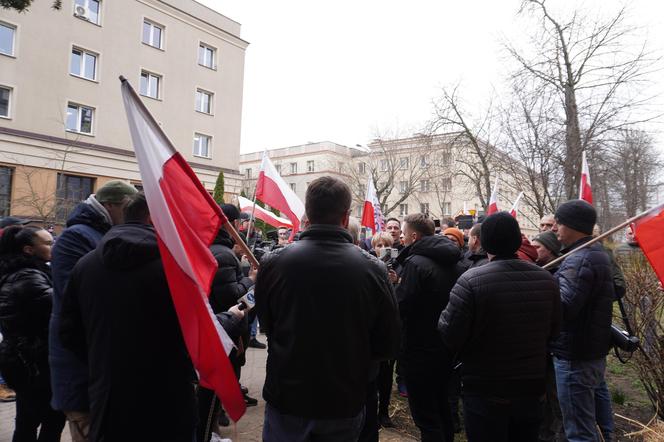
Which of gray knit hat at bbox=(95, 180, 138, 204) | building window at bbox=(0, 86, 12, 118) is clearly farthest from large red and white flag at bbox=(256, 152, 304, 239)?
building window at bbox=(0, 86, 12, 118)

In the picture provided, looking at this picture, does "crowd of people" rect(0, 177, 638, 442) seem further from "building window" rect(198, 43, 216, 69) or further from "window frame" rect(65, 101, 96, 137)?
"building window" rect(198, 43, 216, 69)

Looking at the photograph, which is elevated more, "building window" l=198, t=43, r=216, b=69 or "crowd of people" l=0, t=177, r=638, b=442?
"building window" l=198, t=43, r=216, b=69

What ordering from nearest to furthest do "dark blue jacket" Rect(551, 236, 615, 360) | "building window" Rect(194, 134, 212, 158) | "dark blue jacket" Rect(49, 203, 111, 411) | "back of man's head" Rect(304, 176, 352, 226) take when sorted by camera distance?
"back of man's head" Rect(304, 176, 352, 226), "dark blue jacket" Rect(49, 203, 111, 411), "dark blue jacket" Rect(551, 236, 615, 360), "building window" Rect(194, 134, 212, 158)

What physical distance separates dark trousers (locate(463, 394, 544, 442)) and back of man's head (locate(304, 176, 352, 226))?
1.48 metres

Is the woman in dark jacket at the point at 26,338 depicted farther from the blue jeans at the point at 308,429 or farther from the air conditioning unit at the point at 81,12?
the air conditioning unit at the point at 81,12

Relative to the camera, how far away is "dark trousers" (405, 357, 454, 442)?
3.59 meters

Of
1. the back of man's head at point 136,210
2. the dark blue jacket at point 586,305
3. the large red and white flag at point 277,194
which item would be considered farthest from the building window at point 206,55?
the dark blue jacket at point 586,305

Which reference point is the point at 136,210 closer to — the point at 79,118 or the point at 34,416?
the point at 34,416

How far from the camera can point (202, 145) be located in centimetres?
2836

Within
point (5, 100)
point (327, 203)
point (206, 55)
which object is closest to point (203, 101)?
point (206, 55)

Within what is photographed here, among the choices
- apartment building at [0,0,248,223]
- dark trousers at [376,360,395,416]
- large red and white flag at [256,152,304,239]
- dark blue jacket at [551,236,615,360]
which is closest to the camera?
dark blue jacket at [551,236,615,360]

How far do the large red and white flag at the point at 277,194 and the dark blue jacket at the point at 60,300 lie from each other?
3.14 metres

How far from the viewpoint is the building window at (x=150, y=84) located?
25203mm

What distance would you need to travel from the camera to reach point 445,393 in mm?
3732
